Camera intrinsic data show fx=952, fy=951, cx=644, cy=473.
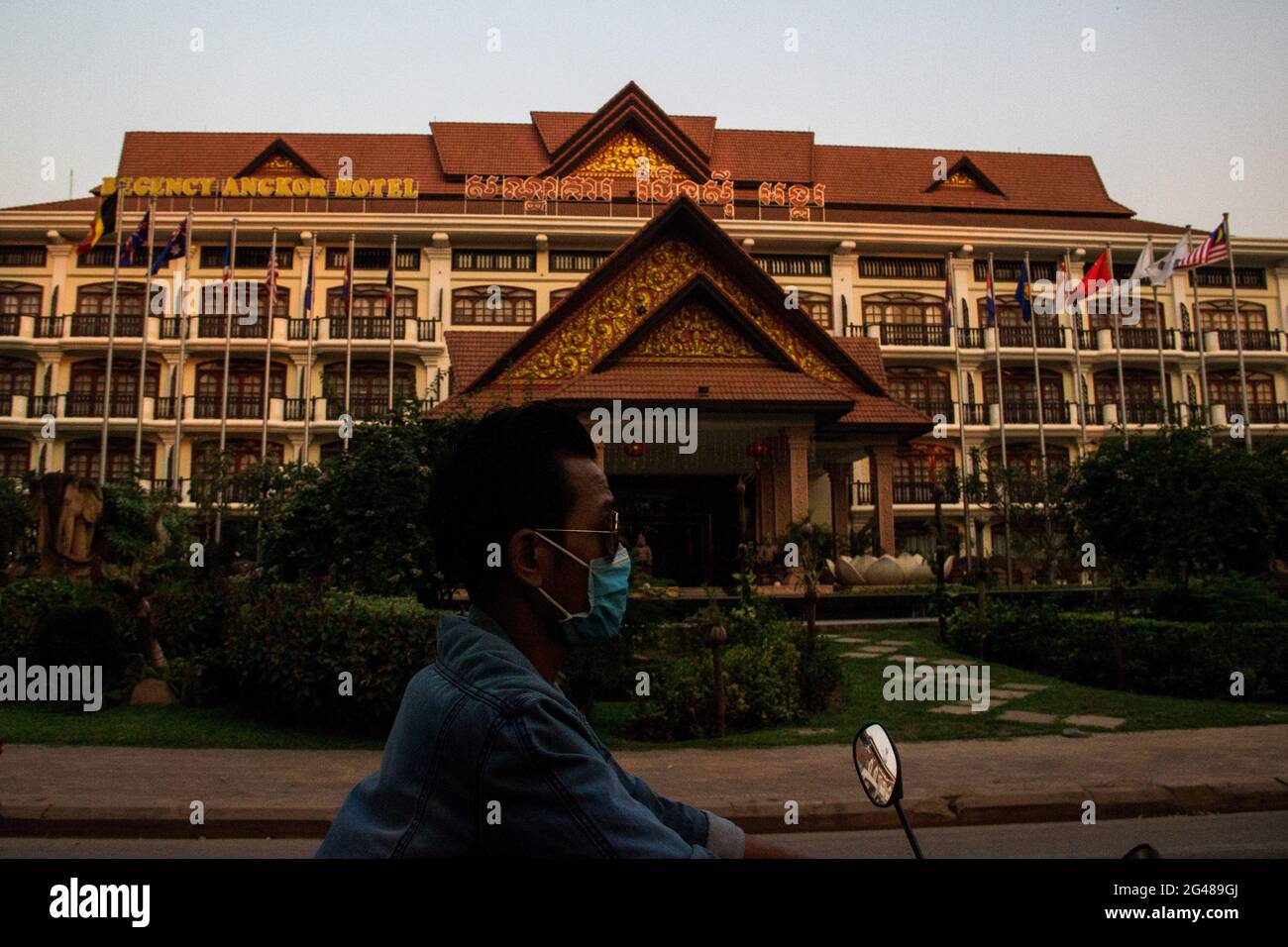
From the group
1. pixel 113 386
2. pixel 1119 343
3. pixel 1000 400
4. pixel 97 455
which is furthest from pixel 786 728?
pixel 113 386

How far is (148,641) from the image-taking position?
12164mm

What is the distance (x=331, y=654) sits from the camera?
9750 millimetres

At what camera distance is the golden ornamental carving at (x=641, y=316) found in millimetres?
24062

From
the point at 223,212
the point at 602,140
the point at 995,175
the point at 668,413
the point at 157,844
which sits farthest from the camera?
the point at 995,175

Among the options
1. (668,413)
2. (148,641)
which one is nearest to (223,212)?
(668,413)

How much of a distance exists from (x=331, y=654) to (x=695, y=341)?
16373mm

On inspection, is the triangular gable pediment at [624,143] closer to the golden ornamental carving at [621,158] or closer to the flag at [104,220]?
the golden ornamental carving at [621,158]

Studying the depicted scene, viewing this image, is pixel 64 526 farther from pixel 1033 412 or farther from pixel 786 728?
pixel 1033 412

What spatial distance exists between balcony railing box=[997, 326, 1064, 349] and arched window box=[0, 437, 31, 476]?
149 ft

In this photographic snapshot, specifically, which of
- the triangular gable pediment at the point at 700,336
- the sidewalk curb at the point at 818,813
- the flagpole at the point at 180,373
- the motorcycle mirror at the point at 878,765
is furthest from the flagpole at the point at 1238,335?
the flagpole at the point at 180,373

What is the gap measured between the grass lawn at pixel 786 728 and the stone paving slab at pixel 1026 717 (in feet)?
0.39

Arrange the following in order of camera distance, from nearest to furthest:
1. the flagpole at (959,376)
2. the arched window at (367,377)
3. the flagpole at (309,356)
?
the flagpole at (309,356), the flagpole at (959,376), the arched window at (367,377)
